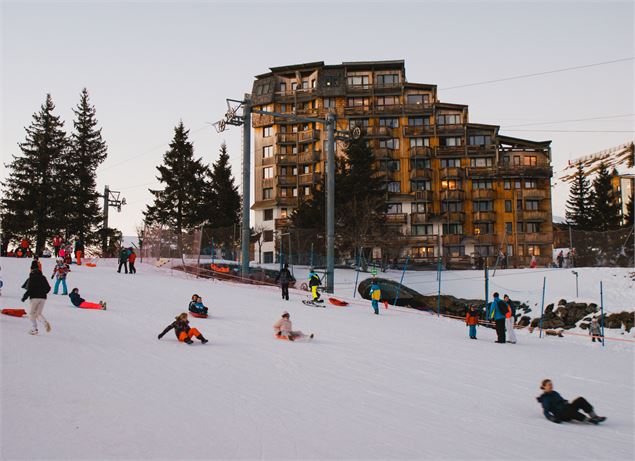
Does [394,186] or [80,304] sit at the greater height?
[394,186]

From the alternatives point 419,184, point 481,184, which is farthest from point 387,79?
point 481,184

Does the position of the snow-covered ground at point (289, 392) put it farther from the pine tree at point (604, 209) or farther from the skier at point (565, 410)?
the pine tree at point (604, 209)

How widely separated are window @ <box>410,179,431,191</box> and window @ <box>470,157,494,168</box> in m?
6.20

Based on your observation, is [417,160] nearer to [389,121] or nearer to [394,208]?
[389,121]

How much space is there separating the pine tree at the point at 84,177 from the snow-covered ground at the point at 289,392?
43880mm

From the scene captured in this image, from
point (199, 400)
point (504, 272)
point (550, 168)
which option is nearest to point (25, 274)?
point (199, 400)

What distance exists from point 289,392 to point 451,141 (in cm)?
6554

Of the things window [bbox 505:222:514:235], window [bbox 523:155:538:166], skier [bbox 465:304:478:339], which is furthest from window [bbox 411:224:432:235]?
skier [bbox 465:304:478:339]

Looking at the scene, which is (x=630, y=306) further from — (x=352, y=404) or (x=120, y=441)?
(x=120, y=441)

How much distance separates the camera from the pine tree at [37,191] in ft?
189

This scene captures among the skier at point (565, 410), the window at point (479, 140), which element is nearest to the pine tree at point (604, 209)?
the window at point (479, 140)

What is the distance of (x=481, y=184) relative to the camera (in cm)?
7056

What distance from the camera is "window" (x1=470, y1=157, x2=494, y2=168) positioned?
230 ft

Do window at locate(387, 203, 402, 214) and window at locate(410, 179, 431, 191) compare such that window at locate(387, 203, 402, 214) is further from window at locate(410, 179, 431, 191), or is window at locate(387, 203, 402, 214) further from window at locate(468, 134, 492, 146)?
window at locate(468, 134, 492, 146)
